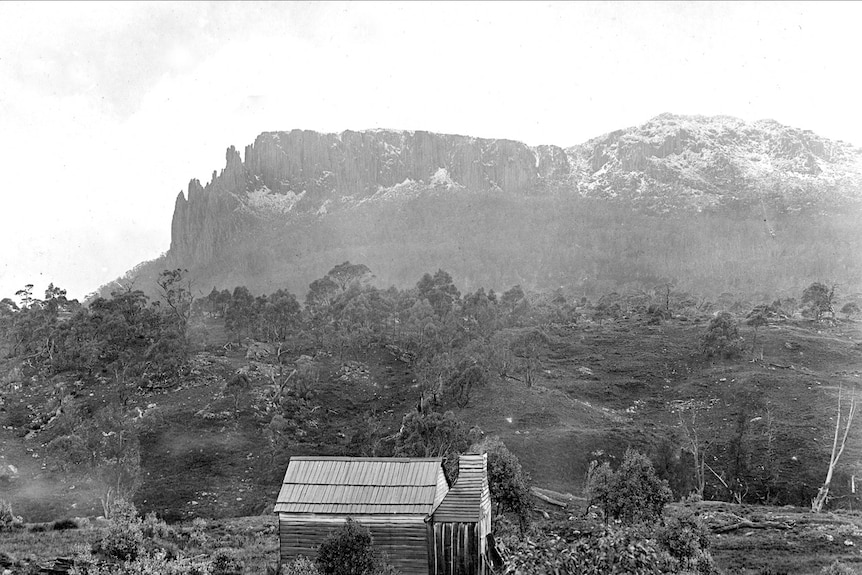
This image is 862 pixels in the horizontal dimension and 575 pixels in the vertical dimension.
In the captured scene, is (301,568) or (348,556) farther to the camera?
(348,556)

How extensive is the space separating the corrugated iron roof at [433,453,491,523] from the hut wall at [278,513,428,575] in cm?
88

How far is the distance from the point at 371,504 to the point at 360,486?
815mm

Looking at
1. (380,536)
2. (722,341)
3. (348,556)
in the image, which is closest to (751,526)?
(380,536)

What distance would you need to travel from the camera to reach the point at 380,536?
21266 mm

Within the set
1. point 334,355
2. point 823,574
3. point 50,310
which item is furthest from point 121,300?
point 823,574

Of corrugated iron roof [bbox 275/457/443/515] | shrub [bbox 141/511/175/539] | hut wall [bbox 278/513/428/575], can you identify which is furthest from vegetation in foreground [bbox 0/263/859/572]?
shrub [bbox 141/511/175/539]

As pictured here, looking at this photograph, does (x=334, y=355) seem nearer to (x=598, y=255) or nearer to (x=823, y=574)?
(x=823, y=574)

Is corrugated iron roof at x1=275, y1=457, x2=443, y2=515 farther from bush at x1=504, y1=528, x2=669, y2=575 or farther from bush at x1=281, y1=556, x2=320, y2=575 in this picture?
bush at x1=504, y1=528, x2=669, y2=575

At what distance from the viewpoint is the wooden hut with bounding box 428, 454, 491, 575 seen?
20906 millimetres

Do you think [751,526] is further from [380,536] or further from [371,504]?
[371,504]

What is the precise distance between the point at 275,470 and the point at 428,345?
67.8ft

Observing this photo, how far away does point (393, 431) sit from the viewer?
47031 millimetres

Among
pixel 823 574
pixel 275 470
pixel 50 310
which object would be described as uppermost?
pixel 50 310

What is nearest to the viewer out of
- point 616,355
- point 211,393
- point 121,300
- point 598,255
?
point 211,393
